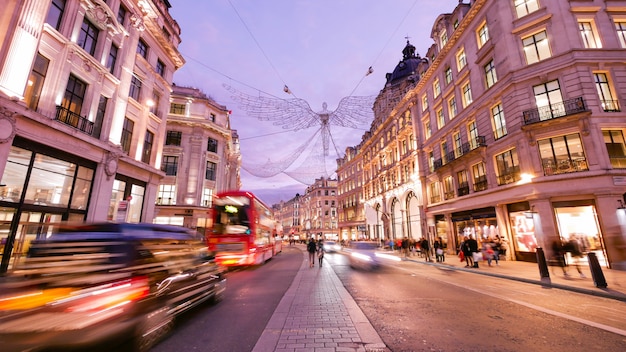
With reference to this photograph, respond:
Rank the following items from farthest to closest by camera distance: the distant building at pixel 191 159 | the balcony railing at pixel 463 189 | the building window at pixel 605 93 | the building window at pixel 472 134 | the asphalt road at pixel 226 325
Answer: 1. the distant building at pixel 191 159
2. the balcony railing at pixel 463 189
3. the building window at pixel 472 134
4. the building window at pixel 605 93
5. the asphalt road at pixel 226 325

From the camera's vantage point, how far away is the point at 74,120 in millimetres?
13578

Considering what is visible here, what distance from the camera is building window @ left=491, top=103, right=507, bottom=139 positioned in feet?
57.8

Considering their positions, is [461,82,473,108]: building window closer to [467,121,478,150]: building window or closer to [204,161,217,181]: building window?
[467,121,478,150]: building window

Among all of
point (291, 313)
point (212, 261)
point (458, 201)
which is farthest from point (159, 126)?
point (458, 201)

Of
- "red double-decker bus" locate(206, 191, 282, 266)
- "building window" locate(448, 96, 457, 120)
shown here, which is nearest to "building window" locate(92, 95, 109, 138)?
"red double-decker bus" locate(206, 191, 282, 266)

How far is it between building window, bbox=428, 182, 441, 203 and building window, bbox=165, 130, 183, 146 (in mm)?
29118

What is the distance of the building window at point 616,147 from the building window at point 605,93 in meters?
1.37

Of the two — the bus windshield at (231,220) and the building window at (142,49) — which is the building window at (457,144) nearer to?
the bus windshield at (231,220)

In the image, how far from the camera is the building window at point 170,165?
95.0 feet

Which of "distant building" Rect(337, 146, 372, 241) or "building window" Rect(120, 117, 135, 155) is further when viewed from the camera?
"distant building" Rect(337, 146, 372, 241)

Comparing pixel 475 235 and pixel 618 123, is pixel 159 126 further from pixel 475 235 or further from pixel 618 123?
pixel 618 123

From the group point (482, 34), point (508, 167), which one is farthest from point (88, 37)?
point (508, 167)

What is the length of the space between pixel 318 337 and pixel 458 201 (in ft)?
71.9

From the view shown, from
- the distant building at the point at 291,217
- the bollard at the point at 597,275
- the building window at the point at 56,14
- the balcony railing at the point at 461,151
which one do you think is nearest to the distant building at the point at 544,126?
the balcony railing at the point at 461,151
